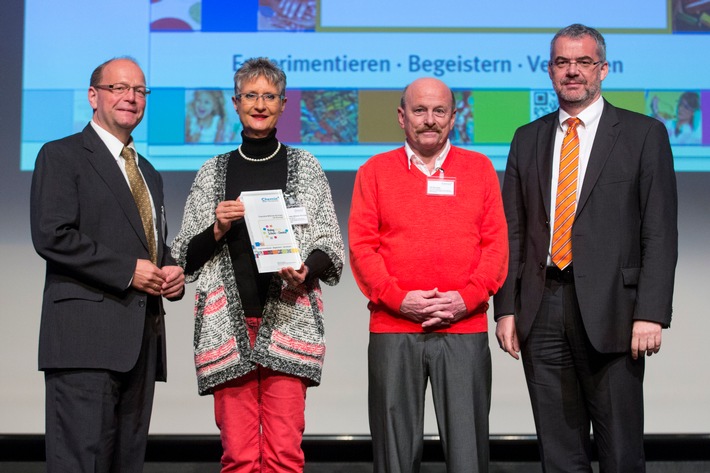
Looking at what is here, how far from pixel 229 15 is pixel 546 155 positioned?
6.61 feet

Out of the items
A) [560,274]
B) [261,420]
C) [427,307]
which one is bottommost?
[261,420]

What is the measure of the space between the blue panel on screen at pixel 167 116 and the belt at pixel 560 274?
215cm

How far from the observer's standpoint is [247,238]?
8.71 feet

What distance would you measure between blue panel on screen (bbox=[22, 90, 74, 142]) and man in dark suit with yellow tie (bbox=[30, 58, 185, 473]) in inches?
60.9

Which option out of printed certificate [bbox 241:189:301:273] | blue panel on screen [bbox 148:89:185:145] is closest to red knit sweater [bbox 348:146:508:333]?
printed certificate [bbox 241:189:301:273]

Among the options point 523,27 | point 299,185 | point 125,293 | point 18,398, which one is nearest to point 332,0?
point 523,27

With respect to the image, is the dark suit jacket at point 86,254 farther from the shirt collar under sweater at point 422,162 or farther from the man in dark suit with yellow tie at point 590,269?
the man in dark suit with yellow tie at point 590,269

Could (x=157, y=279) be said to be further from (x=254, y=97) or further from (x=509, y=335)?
(x=509, y=335)

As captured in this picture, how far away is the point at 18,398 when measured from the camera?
422 cm

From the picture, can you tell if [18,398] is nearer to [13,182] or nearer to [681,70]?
[13,182]

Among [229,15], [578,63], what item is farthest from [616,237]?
[229,15]

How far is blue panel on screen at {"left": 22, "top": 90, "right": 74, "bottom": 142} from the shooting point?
4121 mm

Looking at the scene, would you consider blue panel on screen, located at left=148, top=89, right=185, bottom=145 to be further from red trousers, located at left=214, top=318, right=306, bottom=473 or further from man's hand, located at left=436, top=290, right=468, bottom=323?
man's hand, located at left=436, top=290, right=468, bottom=323

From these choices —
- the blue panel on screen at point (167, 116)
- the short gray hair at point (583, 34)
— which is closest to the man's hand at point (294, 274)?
the short gray hair at point (583, 34)
